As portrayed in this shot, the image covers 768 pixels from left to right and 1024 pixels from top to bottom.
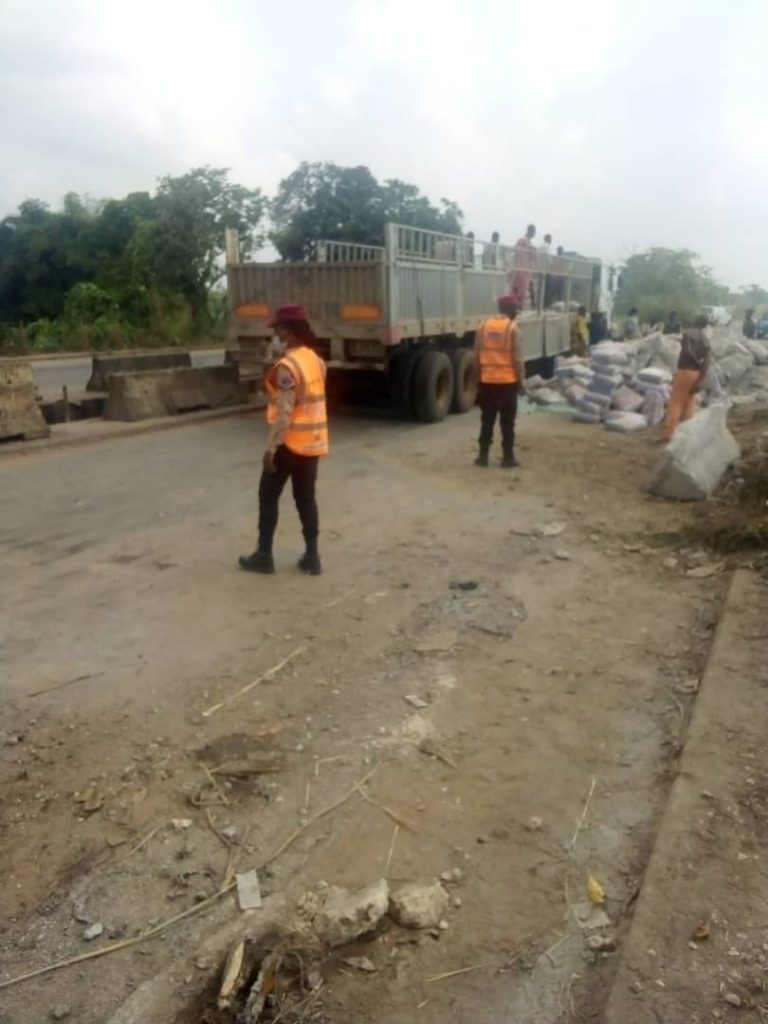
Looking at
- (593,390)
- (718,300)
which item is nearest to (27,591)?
(593,390)

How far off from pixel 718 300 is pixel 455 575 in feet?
186

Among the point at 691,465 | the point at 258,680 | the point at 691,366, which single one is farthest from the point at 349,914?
the point at 691,366

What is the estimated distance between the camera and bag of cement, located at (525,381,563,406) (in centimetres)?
1374

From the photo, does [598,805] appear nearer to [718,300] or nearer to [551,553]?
[551,553]

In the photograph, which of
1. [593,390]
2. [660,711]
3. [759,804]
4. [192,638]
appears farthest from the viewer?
[593,390]

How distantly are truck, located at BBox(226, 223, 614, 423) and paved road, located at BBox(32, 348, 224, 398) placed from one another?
273 centimetres

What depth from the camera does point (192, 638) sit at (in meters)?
4.72

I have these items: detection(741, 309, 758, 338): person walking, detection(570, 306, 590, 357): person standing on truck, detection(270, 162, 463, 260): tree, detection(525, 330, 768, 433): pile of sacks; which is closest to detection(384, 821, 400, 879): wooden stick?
detection(525, 330, 768, 433): pile of sacks

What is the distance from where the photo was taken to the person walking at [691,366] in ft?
35.3

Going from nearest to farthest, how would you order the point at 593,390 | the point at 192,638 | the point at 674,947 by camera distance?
the point at 674,947 < the point at 192,638 < the point at 593,390

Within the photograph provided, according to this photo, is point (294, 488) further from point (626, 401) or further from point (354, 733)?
point (626, 401)

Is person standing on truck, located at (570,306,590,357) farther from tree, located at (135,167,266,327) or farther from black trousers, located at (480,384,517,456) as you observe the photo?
tree, located at (135,167,266,327)

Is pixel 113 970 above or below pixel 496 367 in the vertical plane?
below

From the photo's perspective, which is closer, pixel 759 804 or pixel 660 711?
pixel 759 804
